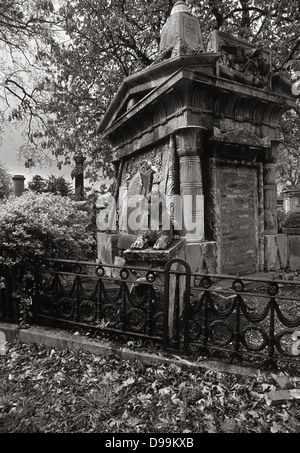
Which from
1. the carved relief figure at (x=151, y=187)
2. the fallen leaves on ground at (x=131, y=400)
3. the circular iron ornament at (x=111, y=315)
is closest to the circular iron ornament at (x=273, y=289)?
the fallen leaves on ground at (x=131, y=400)

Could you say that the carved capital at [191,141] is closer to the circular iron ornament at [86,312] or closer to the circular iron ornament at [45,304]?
the circular iron ornament at [86,312]

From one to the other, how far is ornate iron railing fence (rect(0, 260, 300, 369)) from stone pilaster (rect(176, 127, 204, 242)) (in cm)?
176

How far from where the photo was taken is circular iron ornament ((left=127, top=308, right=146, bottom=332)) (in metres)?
3.23

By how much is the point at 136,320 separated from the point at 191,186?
2763mm

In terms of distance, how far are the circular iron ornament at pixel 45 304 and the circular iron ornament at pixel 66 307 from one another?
5.4 inches

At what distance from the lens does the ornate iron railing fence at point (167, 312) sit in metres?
2.79

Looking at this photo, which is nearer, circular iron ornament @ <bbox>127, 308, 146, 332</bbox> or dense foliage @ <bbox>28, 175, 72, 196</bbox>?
circular iron ornament @ <bbox>127, 308, 146, 332</bbox>

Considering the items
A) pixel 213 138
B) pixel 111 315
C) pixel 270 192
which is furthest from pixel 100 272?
pixel 270 192

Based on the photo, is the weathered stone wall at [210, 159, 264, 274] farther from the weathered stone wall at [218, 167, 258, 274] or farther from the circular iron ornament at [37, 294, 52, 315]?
the circular iron ornament at [37, 294, 52, 315]

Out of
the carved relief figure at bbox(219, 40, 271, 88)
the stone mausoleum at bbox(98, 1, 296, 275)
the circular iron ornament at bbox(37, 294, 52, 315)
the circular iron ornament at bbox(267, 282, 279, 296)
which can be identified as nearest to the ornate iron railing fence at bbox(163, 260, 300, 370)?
the circular iron ornament at bbox(267, 282, 279, 296)
